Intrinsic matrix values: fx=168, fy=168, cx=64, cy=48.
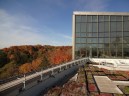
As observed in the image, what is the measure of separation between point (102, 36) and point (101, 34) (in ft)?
1.72

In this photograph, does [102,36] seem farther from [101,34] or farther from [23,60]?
[23,60]

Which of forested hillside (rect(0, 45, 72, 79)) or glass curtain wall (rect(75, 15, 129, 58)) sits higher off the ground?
glass curtain wall (rect(75, 15, 129, 58))

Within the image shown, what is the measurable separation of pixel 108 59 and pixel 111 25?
26.1ft

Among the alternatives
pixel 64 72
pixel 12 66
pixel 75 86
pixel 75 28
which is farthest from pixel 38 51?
pixel 75 86

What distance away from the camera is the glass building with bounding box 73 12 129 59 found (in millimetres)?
38812

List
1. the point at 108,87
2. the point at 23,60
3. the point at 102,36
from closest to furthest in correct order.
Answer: the point at 108,87
the point at 102,36
the point at 23,60

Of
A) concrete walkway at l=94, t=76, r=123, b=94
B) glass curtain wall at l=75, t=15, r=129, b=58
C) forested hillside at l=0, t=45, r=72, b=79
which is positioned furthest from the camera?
forested hillside at l=0, t=45, r=72, b=79

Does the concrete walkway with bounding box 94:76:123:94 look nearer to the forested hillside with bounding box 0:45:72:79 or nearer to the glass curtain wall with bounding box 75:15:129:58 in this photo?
the glass curtain wall with bounding box 75:15:129:58

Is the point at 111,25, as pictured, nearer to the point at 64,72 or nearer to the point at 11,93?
the point at 64,72

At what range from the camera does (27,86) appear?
10.5 meters

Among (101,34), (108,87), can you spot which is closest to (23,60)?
(101,34)

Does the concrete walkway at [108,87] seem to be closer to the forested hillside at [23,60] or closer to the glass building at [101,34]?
the glass building at [101,34]

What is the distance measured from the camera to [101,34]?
39.3 m

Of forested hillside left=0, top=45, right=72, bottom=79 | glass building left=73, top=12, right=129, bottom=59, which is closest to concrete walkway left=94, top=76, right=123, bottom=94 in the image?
glass building left=73, top=12, right=129, bottom=59
